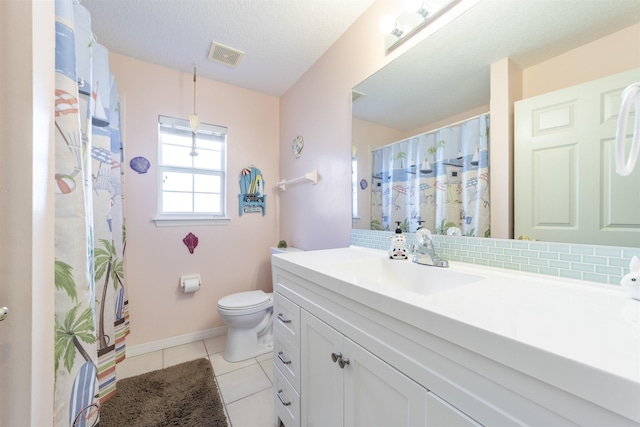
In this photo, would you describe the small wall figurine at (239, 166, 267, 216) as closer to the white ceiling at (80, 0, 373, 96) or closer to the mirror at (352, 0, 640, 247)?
the white ceiling at (80, 0, 373, 96)

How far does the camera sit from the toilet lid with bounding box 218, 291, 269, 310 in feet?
5.93

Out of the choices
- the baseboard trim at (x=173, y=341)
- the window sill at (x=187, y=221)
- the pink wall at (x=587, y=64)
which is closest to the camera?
the pink wall at (x=587, y=64)

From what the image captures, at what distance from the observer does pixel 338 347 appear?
81 cm

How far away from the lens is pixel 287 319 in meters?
1.13

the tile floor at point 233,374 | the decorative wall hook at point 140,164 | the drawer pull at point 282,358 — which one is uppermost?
the decorative wall hook at point 140,164

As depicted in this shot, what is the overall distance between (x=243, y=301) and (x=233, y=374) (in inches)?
19.2

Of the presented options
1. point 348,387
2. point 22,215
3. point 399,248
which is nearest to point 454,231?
point 399,248

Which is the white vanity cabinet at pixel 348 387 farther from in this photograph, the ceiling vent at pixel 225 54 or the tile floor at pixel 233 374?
the ceiling vent at pixel 225 54

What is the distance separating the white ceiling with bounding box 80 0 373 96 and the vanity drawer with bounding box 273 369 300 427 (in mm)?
2142

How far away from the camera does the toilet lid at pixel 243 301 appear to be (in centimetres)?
181

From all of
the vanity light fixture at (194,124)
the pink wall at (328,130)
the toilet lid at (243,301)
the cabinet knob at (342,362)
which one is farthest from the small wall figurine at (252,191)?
the cabinet knob at (342,362)

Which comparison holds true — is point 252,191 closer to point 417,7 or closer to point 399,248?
point 399,248

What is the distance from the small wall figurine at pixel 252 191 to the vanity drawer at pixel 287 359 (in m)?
1.50

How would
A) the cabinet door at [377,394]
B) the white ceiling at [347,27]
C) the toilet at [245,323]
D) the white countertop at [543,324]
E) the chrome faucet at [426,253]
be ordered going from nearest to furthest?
1. the white countertop at [543,324]
2. the cabinet door at [377,394]
3. the white ceiling at [347,27]
4. the chrome faucet at [426,253]
5. the toilet at [245,323]
